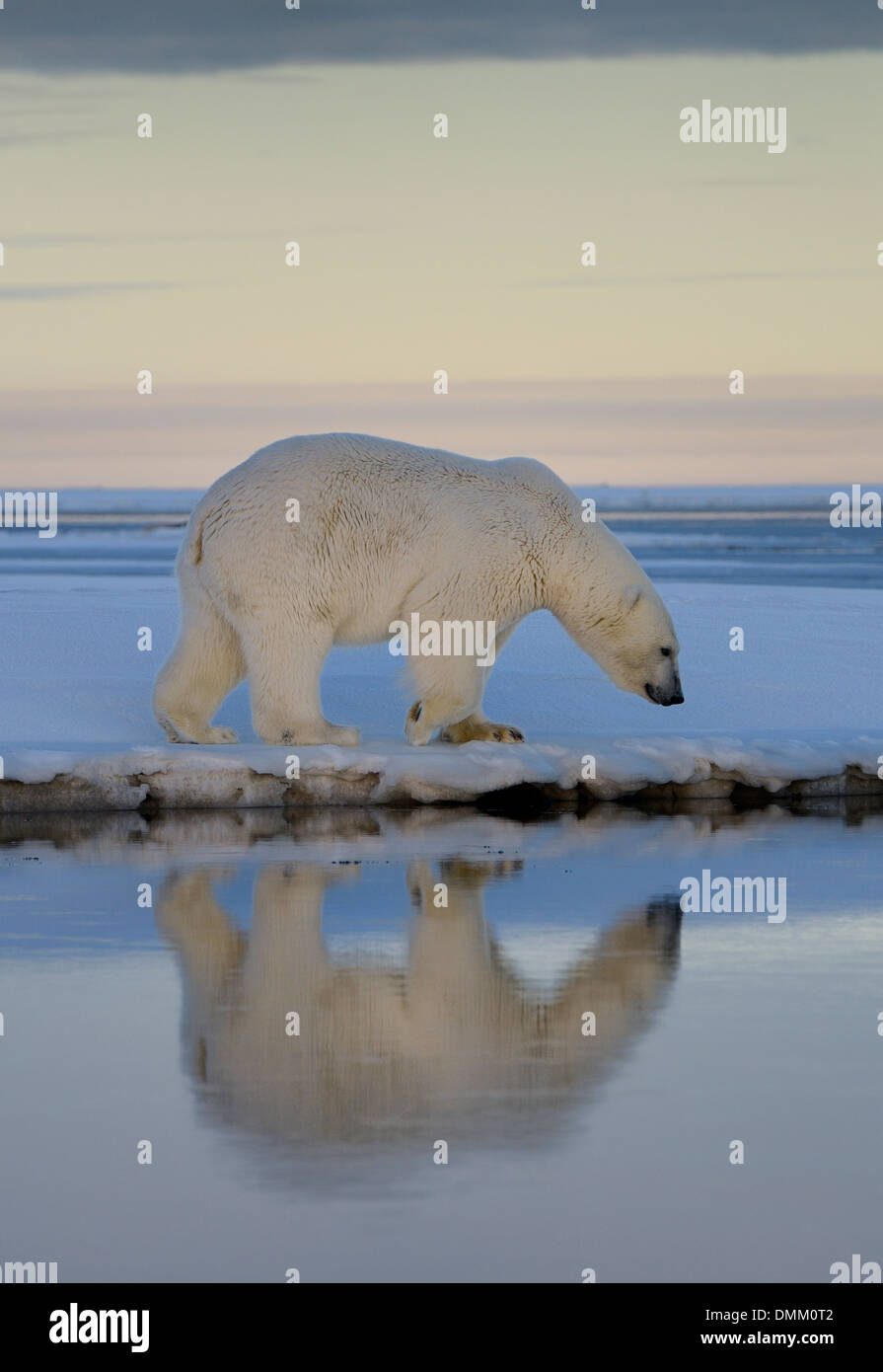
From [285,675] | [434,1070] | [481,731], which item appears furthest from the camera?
[481,731]

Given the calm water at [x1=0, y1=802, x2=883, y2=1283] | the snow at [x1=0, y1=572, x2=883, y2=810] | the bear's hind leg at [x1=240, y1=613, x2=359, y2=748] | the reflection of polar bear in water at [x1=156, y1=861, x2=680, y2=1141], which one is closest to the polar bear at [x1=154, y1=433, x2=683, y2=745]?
the bear's hind leg at [x1=240, y1=613, x2=359, y2=748]

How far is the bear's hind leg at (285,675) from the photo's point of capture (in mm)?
9656

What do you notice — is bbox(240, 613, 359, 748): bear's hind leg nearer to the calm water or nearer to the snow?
the snow

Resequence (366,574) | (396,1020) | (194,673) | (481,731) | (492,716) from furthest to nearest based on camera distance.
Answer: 1. (492,716)
2. (481,731)
3. (194,673)
4. (366,574)
5. (396,1020)

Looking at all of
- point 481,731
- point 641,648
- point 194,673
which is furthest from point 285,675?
point 641,648

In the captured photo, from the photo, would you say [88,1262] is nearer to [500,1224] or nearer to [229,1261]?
[229,1261]

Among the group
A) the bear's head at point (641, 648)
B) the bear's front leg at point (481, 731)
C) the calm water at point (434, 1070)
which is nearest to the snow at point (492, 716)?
the bear's front leg at point (481, 731)

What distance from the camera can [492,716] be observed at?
448 inches

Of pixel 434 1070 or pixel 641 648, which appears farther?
pixel 641 648

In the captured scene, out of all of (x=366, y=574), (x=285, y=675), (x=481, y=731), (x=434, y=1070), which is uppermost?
(x=366, y=574)

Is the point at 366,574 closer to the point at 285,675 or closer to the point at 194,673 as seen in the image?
the point at 285,675

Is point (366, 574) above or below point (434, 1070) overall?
above

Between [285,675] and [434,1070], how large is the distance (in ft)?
17.1
